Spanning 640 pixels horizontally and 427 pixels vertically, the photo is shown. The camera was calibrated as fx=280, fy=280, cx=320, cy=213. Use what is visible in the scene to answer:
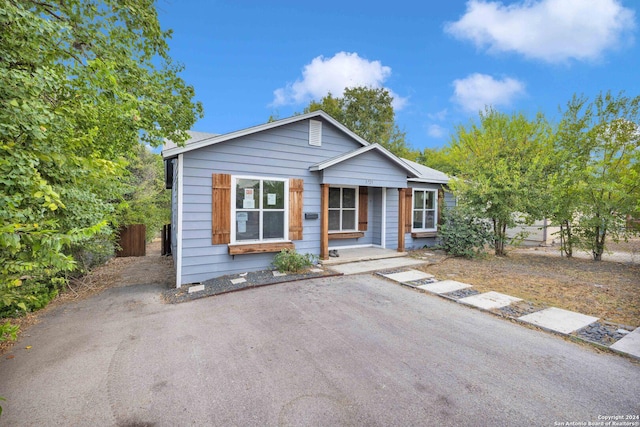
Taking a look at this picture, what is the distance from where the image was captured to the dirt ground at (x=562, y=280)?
4.46 m

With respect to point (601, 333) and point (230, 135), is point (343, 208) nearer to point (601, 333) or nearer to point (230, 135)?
point (230, 135)

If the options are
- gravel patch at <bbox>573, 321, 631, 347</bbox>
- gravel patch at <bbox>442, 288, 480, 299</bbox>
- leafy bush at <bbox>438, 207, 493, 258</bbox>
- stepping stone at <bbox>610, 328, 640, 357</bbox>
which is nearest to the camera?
stepping stone at <bbox>610, 328, 640, 357</bbox>

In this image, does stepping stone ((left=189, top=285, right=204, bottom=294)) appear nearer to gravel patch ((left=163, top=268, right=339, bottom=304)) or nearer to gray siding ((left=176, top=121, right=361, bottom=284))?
gravel patch ((left=163, top=268, right=339, bottom=304))

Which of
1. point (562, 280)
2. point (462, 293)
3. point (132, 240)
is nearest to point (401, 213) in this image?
point (462, 293)

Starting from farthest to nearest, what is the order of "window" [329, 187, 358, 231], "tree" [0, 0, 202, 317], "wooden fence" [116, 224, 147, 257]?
"wooden fence" [116, 224, 147, 257] → "window" [329, 187, 358, 231] → "tree" [0, 0, 202, 317]

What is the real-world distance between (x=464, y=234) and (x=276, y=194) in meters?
6.09

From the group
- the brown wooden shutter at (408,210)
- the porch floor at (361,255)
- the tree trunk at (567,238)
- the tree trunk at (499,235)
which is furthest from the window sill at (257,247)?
the tree trunk at (567,238)

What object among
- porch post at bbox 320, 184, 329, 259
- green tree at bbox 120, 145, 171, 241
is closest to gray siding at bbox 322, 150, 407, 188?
porch post at bbox 320, 184, 329, 259

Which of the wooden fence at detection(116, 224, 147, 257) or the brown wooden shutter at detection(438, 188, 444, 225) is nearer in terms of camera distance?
the brown wooden shutter at detection(438, 188, 444, 225)

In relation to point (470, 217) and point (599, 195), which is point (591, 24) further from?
point (470, 217)

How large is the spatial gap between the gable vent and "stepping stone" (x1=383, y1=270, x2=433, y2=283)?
3809mm

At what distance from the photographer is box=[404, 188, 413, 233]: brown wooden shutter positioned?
935 centimetres

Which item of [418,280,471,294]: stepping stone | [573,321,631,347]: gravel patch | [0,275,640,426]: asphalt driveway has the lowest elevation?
[0,275,640,426]: asphalt driveway

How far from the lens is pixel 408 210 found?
9422 millimetres
